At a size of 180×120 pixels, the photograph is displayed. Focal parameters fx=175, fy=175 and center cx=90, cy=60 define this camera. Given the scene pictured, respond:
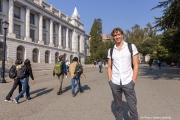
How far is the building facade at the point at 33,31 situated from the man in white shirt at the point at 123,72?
31535 millimetres

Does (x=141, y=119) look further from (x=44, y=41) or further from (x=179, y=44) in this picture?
(x=44, y=41)

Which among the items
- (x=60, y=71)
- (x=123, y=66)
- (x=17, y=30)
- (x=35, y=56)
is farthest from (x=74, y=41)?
(x=123, y=66)

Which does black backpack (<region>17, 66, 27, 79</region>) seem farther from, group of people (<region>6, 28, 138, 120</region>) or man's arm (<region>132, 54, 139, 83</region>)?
man's arm (<region>132, 54, 139, 83</region>)

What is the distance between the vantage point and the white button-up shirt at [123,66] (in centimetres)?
309

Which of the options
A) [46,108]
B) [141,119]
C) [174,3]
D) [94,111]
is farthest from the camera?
[174,3]

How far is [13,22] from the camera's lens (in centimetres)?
3494

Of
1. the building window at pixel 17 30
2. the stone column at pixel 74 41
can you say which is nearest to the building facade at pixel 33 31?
the building window at pixel 17 30

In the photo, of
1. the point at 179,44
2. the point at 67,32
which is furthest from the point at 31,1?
the point at 179,44

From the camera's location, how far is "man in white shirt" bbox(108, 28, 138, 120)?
10.1 ft

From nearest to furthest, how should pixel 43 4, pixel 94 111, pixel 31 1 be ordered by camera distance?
pixel 94 111 < pixel 31 1 < pixel 43 4

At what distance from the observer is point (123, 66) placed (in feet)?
10.2

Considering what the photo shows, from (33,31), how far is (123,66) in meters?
41.5

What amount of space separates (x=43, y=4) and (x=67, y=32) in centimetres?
1468

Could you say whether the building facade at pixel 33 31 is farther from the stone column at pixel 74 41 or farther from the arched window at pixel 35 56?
the stone column at pixel 74 41
